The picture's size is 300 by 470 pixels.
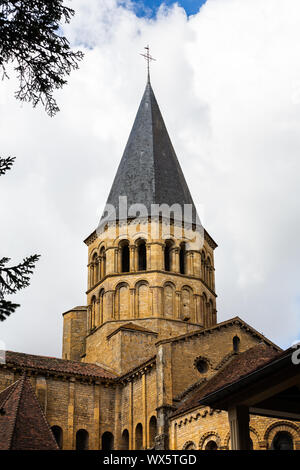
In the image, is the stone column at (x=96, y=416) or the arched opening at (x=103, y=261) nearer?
the stone column at (x=96, y=416)

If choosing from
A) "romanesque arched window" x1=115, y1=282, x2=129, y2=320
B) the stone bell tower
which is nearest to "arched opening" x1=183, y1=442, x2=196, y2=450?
the stone bell tower

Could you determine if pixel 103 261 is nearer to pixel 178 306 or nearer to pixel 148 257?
pixel 148 257

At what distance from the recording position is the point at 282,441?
79.5 feet

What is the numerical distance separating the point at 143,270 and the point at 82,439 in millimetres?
10138

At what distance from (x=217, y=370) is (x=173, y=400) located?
3.21 m

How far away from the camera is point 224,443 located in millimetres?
24578

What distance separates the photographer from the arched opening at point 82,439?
3253 centimetres

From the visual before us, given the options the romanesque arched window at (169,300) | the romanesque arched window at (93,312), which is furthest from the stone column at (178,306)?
the romanesque arched window at (93,312)

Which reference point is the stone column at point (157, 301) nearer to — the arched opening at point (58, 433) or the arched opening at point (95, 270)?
the arched opening at point (95, 270)

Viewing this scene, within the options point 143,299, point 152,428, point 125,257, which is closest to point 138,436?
point 152,428

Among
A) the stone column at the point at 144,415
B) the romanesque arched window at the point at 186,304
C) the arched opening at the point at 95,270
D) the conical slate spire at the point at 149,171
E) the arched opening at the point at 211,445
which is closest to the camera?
the arched opening at the point at 211,445

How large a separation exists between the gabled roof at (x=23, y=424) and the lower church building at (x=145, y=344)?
0.07m

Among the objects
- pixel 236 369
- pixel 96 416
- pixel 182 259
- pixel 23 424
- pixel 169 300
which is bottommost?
pixel 23 424

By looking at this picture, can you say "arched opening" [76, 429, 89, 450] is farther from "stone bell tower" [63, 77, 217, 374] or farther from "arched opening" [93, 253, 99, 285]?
"arched opening" [93, 253, 99, 285]
